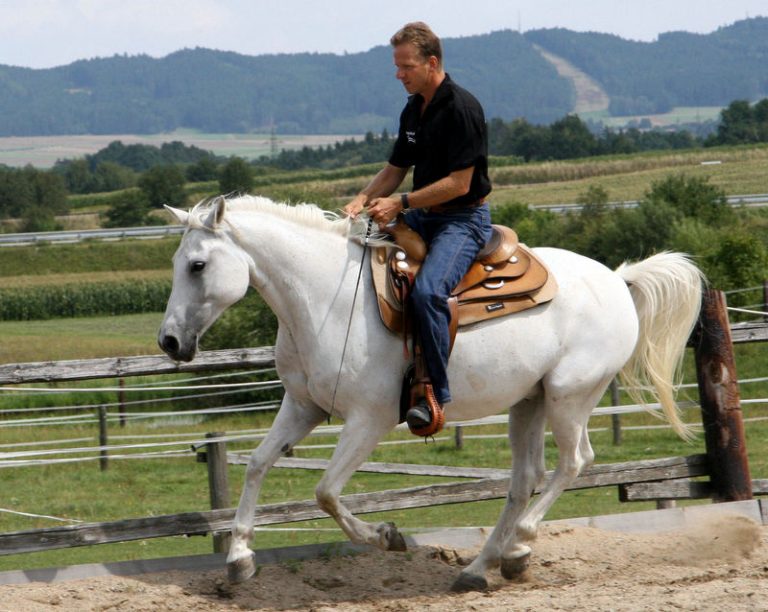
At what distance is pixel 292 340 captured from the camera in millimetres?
6160

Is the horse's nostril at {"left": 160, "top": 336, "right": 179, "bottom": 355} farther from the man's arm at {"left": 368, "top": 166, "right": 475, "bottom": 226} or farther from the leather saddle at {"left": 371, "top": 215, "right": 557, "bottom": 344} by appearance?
the man's arm at {"left": 368, "top": 166, "right": 475, "bottom": 226}

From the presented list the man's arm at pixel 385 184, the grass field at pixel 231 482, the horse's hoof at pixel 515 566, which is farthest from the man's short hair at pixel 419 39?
the grass field at pixel 231 482

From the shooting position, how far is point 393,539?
6246 mm

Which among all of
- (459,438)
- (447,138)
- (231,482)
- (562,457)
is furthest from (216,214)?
(459,438)

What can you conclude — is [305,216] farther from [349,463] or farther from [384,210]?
[349,463]

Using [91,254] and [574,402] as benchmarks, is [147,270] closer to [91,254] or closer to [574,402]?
[91,254]

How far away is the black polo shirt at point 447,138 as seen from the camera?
20.1 ft

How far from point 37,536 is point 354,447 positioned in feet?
5.64

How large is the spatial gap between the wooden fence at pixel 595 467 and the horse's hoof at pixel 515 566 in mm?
572

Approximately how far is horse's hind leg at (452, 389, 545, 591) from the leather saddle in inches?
27.9

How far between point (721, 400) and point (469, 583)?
2.30 m

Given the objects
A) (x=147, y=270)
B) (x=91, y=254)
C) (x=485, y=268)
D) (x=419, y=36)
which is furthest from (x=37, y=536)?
(x=91, y=254)

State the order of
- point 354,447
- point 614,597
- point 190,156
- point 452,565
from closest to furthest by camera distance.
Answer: point 614,597, point 354,447, point 452,565, point 190,156

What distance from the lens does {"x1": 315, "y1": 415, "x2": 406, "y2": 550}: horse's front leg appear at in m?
5.96
